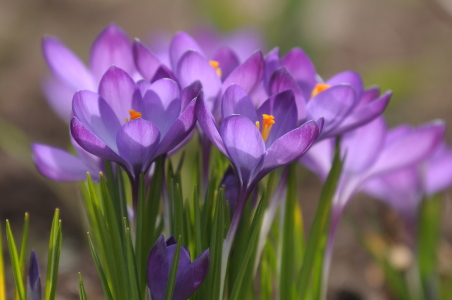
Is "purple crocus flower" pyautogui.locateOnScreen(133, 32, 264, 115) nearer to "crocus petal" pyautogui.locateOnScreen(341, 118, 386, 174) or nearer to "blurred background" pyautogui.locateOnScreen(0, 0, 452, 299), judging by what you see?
"crocus petal" pyautogui.locateOnScreen(341, 118, 386, 174)

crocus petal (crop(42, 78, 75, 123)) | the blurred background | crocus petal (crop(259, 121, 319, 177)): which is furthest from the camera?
the blurred background

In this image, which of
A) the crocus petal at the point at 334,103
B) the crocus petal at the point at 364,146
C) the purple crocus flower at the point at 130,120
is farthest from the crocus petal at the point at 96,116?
the crocus petal at the point at 364,146

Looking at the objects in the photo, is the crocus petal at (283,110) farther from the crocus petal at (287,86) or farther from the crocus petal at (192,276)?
the crocus petal at (192,276)

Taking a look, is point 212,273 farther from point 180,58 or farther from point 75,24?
point 75,24

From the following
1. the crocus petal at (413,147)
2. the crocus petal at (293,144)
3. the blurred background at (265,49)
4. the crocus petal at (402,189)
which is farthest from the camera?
the blurred background at (265,49)

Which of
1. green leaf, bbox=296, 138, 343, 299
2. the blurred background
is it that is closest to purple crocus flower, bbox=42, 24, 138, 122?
green leaf, bbox=296, 138, 343, 299

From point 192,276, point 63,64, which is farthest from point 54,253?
point 63,64
